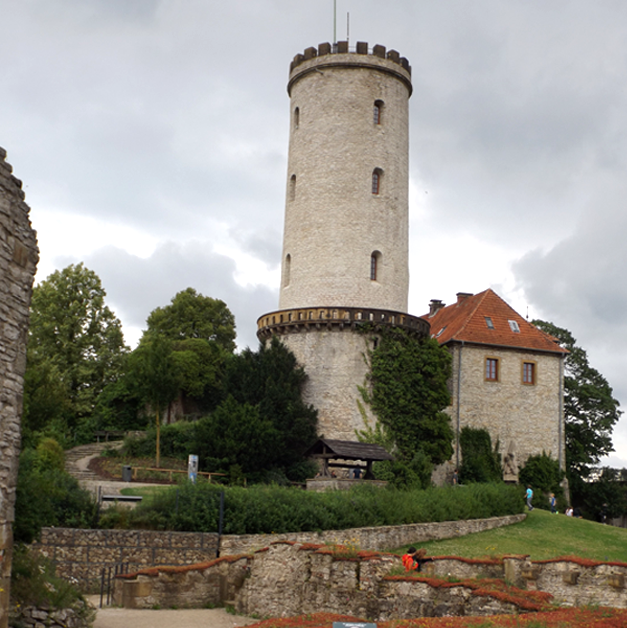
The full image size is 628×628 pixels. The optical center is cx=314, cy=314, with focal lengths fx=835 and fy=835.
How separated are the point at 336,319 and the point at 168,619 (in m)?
20.8

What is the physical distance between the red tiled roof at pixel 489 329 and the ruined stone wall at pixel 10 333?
107 feet

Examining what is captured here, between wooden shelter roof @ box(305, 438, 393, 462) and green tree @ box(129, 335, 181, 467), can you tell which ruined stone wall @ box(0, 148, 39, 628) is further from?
green tree @ box(129, 335, 181, 467)

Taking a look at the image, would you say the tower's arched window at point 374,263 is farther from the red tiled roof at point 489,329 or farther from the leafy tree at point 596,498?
the leafy tree at point 596,498

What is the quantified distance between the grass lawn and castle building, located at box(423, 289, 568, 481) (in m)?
9.86

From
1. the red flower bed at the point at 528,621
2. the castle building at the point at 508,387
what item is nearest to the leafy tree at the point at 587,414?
the castle building at the point at 508,387

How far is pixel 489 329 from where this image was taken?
42.3 metres

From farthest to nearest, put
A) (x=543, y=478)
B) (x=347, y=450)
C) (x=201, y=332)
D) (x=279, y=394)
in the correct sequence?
(x=201, y=332)
(x=543, y=478)
(x=279, y=394)
(x=347, y=450)

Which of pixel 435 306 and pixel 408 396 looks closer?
pixel 408 396

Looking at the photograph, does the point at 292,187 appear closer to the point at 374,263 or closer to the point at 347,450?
the point at 374,263

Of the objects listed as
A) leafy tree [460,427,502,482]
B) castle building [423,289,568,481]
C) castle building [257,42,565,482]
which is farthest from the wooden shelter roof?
castle building [423,289,568,481]

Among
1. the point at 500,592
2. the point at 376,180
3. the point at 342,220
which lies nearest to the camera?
the point at 500,592

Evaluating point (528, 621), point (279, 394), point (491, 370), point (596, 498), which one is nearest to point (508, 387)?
point (491, 370)

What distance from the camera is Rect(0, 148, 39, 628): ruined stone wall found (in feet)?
30.8

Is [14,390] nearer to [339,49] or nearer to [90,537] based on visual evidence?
[90,537]
